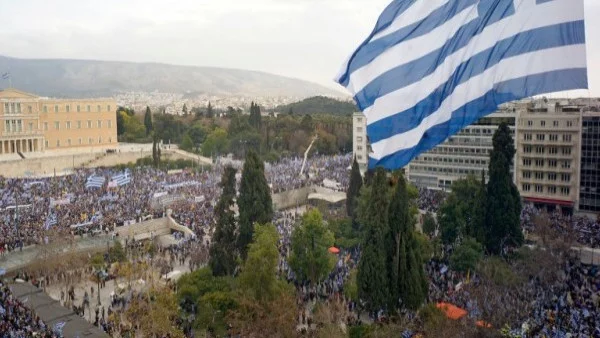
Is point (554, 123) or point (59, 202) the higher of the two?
point (554, 123)

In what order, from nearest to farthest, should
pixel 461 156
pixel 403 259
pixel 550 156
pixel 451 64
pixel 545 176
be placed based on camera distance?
pixel 451 64 → pixel 403 259 → pixel 550 156 → pixel 545 176 → pixel 461 156

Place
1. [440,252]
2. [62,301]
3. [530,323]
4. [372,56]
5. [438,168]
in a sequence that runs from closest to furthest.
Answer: [372,56] → [530,323] → [62,301] → [440,252] → [438,168]

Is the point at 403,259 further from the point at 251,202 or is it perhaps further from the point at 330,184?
the point at 330,184

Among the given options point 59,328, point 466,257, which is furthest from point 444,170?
point 59,328

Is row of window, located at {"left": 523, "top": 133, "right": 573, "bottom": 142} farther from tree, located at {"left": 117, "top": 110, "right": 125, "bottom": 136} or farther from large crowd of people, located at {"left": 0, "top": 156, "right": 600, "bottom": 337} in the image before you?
tree, located at {"left": 117, "top": 110, "right": 125, "bottom": 136}

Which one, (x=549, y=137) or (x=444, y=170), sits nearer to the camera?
(x=549, y=137)

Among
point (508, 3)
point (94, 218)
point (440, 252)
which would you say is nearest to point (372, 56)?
point (508, 3)

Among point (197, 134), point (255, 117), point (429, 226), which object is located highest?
point (255, 117)

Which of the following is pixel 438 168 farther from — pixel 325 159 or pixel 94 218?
pixel 94 218
